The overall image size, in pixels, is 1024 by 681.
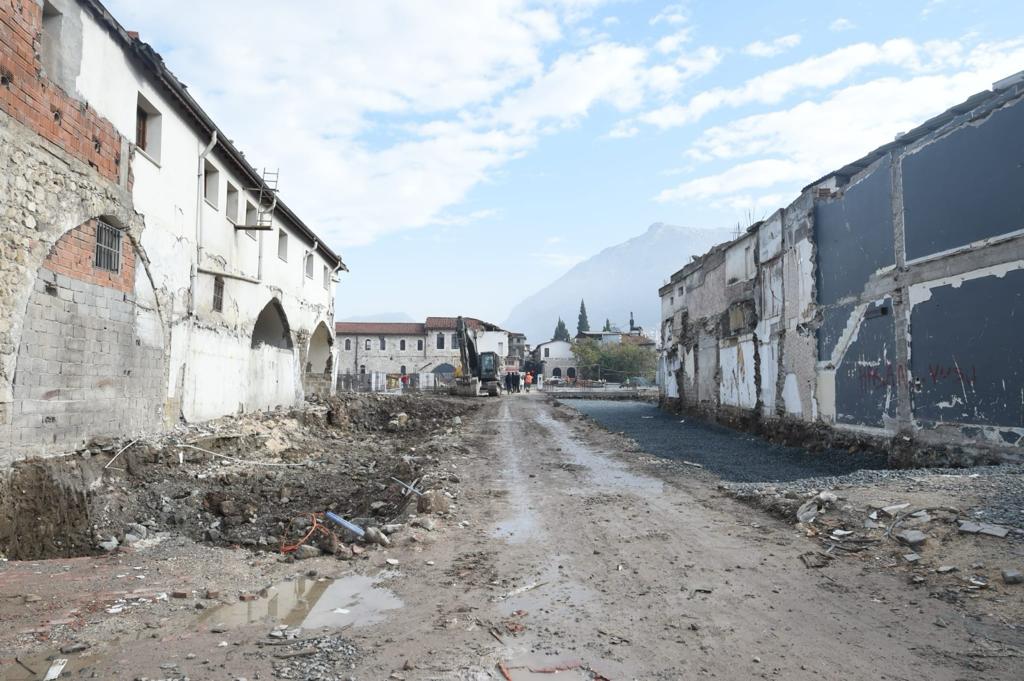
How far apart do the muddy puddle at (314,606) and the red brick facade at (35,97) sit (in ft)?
21.0

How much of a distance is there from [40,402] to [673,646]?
8.02m

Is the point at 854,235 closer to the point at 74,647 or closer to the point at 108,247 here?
the point at 108,247

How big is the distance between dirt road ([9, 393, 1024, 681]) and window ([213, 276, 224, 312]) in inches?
344

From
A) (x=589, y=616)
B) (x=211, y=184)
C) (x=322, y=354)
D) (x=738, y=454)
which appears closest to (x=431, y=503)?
(x=589, y=616)

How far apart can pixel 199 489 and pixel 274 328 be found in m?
10.9

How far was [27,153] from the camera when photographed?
7.56m

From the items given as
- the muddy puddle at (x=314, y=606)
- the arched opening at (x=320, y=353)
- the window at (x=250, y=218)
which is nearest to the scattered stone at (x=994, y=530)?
the muddy puddle at (x=314, y=606)

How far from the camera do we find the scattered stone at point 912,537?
6.10 meters

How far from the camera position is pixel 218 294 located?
46.9ft

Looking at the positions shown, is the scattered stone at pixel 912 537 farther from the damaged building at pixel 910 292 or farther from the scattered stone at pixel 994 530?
the damaged building at pixel 910 292

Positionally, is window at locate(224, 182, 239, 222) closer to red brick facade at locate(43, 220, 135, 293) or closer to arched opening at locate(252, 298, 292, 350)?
arched opening at locate(252, 298, 292, 350)

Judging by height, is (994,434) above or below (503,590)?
above

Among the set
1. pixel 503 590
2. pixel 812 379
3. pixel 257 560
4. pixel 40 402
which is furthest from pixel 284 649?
pixel 812 379

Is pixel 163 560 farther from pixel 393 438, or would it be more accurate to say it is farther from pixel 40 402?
pixel 393 438
